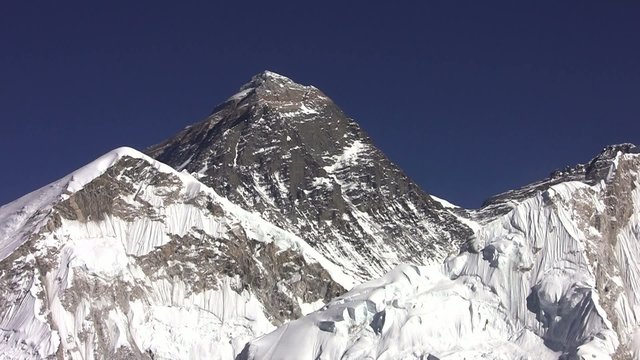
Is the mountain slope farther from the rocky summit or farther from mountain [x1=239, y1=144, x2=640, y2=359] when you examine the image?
mountain [x1=239, y1=144, x2=640, y2=359]

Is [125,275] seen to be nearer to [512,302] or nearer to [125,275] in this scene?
[125,275]

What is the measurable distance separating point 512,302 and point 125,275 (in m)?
58.6

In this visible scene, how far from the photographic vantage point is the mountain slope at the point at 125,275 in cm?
17025

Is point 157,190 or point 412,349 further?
point 157,190

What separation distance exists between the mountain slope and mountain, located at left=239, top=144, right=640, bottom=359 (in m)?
19.6

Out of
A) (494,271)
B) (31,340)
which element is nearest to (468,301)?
(494,271)

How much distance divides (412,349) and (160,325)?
143ft

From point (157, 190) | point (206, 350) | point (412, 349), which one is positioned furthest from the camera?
point (157, 190)

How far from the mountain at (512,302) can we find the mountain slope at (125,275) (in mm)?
19598

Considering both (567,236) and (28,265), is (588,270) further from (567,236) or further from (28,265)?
(28,265)

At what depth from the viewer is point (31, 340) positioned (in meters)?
165

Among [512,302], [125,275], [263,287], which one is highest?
[125,275]

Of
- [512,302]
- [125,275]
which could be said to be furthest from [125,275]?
[512,302]

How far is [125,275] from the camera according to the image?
598 ft
